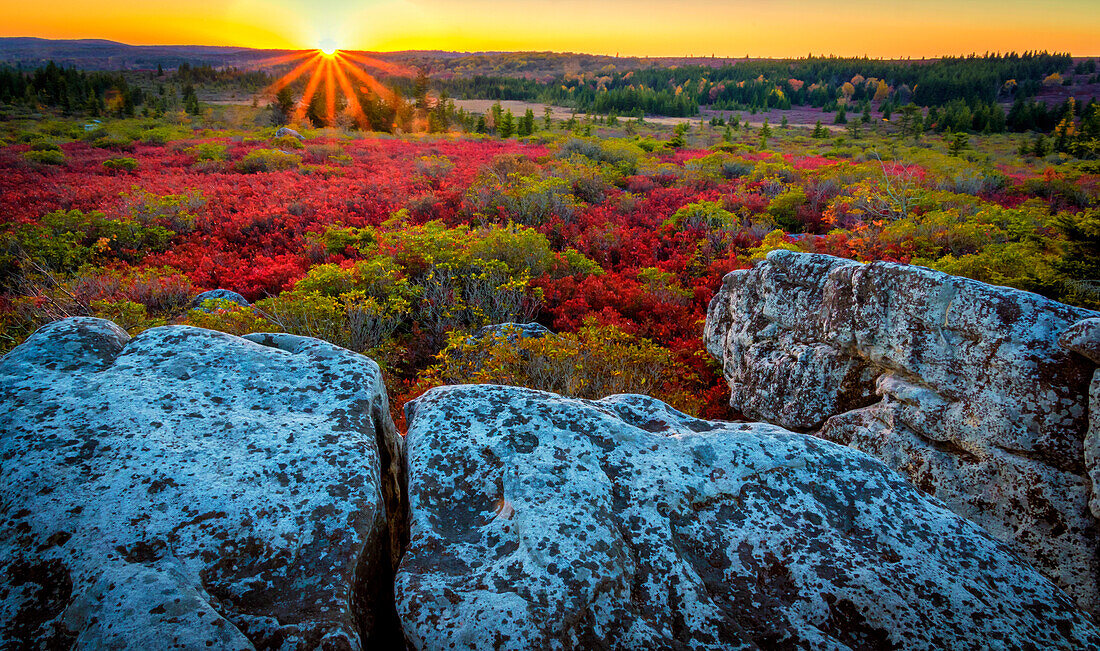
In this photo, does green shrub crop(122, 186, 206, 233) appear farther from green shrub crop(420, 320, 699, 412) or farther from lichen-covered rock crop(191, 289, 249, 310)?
green shrub crop(420, 320, 699, 412)

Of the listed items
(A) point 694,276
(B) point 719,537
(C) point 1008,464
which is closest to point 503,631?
(B) point 719,537

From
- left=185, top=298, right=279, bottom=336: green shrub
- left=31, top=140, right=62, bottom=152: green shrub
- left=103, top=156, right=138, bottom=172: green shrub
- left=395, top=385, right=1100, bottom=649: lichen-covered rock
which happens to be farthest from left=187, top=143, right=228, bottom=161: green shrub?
left=395, top=385, right=1100, bottom=649: lichen-covered rock

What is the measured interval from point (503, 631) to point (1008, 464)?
13.0 ft

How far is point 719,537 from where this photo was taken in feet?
6.96

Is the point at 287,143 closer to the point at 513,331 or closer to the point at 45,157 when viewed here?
the point at 45,157

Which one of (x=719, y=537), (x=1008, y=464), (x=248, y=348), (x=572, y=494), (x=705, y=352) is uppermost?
(x=248, y=348)

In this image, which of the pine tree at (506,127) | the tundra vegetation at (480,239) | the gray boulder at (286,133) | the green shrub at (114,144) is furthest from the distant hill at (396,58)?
the tundra vegetation at (480,239)

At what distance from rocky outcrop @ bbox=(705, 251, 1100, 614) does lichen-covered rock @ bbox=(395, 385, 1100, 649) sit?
4.85 ft

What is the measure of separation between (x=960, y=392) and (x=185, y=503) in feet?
16.8

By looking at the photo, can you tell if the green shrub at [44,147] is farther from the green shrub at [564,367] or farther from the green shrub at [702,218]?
the green shrub at [702,218]

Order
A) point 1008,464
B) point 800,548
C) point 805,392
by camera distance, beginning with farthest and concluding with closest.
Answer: point 805,392, point 1008,464, point 800,548

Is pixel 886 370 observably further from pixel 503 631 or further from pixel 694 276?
pixel 694 276

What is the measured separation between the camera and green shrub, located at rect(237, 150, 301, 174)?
1891 centimetres

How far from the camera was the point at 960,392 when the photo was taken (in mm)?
3771
